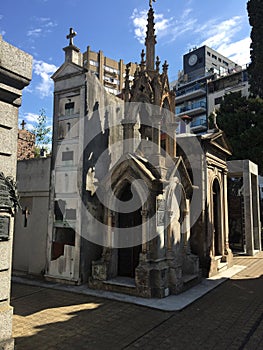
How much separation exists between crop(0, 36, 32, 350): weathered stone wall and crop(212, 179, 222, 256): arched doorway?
10.0 metres

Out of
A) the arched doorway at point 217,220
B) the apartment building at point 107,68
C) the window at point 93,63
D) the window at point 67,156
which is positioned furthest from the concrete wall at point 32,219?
the window at point 93,63

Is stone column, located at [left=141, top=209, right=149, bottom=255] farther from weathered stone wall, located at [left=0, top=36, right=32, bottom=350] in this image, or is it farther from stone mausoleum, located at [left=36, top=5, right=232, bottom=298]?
weathered stone wall, located at [left=0, top=36, right=32, bottom=350]

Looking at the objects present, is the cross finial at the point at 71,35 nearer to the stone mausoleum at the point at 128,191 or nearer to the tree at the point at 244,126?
the stone mausoleum at the point at 128,191

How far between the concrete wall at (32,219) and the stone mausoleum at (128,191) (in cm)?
48

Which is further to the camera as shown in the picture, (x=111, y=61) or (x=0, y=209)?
(x=111, y=61)

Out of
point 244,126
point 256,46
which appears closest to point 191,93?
point 256,46

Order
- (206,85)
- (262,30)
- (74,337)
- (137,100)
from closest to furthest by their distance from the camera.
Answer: (74,337)
(137,100)
(262,30)
(206,85)

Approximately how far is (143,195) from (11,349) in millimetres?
5489

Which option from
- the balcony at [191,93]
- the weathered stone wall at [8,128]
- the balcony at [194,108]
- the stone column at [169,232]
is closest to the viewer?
the weathered stone wall at [8,128]

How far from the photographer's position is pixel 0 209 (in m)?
4.88

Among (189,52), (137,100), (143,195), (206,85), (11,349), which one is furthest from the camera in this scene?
(189,52)

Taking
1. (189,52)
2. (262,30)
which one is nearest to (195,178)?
(262,30)

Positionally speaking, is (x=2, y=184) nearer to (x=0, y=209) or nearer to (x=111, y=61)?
(x=0, y=209)

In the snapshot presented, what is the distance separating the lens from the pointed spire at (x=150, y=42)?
11352 millimetres
